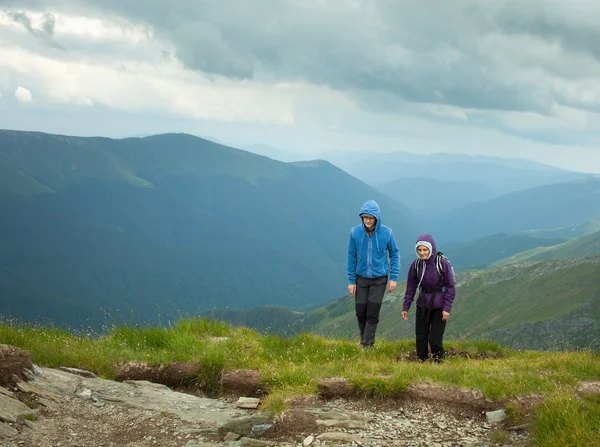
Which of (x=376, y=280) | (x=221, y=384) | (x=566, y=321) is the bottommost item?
(x=566, y=321)

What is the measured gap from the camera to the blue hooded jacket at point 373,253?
38.3 ft

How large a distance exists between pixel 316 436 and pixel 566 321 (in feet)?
581

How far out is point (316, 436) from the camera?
6898 millimetres

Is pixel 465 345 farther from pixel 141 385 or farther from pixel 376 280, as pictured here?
pixel 141 385

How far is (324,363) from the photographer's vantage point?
1014 cm

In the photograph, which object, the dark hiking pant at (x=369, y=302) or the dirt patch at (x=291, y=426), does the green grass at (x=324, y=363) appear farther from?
the dark hiking pant at (x=369, y=302)

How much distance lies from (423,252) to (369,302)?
187 cm

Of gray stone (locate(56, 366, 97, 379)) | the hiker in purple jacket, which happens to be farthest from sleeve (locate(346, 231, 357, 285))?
gray stone (locate(56, 366, 97, 379))

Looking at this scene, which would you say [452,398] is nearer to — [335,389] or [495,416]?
[495,416]

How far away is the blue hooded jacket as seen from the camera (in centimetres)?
1166

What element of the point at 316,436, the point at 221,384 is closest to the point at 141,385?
the point at 221,384

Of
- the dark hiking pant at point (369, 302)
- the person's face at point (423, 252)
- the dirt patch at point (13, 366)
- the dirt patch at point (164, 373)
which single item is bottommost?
the dirt patch at point (164, 373)

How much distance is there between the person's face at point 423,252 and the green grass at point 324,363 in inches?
87.3

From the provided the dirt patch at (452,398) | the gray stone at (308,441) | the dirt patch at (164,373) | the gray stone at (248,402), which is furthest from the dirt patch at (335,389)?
the dirt patch at (164,373)
